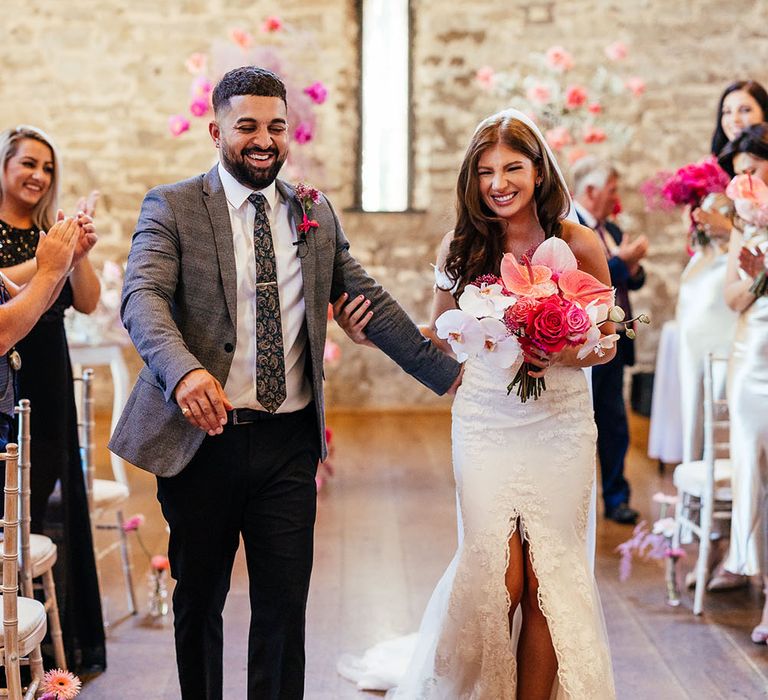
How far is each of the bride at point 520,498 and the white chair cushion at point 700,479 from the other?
159 centimetres

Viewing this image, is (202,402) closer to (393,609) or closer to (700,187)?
(393,609)

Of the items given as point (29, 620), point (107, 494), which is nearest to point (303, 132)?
point (107, 494)

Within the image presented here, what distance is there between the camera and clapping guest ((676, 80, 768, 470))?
513cm

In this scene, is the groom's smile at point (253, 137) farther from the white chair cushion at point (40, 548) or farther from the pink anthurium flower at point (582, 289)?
the white chair cushion at point (40, 548)

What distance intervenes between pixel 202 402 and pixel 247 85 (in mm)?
793

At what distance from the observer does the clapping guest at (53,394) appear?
11.9 ft

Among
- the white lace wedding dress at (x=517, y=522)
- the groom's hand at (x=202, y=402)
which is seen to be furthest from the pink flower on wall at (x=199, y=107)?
the groom's hand at (x=202, y=402)

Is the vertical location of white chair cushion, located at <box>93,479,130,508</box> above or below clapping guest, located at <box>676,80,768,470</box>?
below

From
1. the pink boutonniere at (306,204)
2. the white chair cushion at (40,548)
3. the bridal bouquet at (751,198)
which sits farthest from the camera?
the bridal bouquet at (751,198)

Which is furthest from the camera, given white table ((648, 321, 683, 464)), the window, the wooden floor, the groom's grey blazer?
the window

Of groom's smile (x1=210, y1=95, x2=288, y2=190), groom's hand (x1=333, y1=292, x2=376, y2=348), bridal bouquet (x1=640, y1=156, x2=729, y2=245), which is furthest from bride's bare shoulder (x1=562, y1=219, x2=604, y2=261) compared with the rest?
bridal bouquet (x1=640, y1=156, x2=729, y2=245)

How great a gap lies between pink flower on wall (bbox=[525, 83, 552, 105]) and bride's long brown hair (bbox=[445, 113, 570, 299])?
162 inches

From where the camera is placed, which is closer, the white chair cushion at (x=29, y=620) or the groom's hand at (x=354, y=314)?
the white chair cushion at (x=29, y=620)

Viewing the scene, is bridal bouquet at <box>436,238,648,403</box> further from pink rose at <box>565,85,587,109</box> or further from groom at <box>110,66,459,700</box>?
pink rose at <box>565,85,587,109</box>
